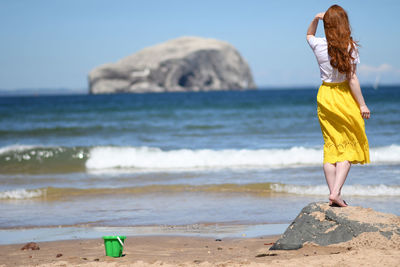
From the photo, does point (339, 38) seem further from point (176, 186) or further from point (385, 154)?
point (385, 154)

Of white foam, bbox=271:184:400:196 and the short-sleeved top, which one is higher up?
the short-sleeved top

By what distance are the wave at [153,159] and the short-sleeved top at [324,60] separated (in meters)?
7.80

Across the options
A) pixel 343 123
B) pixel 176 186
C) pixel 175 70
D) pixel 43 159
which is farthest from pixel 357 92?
pixel 175 70

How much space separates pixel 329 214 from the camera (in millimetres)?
4738

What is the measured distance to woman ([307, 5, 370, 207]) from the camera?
173 inches

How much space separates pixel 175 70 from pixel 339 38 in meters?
123

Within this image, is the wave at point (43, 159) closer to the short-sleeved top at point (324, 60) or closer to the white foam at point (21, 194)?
the white foam at point (21, 194)

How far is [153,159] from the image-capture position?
13.5m

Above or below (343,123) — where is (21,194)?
below

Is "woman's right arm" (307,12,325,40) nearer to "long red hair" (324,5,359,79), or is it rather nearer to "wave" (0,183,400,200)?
"long red hair" (324,5,359,79)

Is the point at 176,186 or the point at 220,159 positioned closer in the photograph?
the point at 176,186

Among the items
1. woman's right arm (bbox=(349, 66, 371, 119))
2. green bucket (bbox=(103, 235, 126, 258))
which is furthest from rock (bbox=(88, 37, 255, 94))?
woman's right arm (bbox=(349, 66, 371, 119))

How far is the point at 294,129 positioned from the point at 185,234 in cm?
1567

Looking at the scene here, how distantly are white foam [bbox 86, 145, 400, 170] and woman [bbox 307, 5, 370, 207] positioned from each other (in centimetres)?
770
